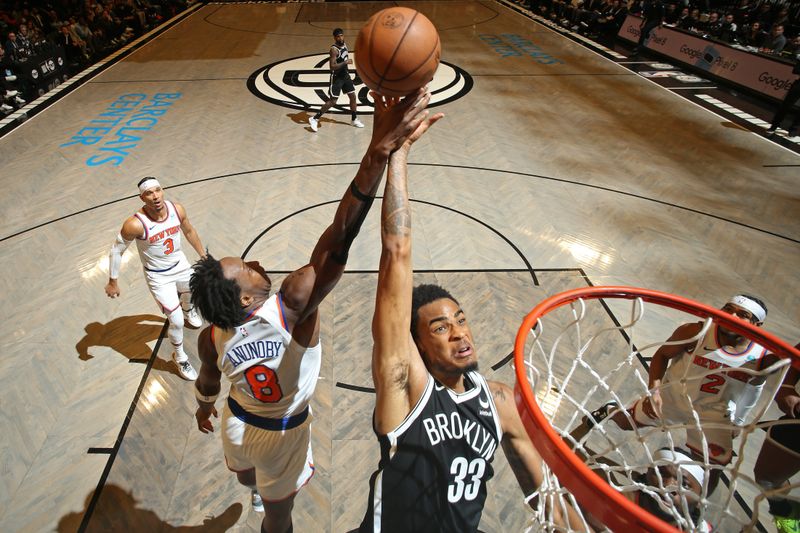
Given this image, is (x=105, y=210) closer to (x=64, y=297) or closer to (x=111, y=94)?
(x=64, y=297)

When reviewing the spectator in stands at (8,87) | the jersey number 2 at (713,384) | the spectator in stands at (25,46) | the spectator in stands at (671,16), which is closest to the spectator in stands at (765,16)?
the spectator in stands at (671,16)

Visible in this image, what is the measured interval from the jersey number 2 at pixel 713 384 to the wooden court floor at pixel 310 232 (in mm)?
1355

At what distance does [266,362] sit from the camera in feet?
7.15

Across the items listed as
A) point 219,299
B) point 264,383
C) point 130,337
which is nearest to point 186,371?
point 130,337

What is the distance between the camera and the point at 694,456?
2.90m

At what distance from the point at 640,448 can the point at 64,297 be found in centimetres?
528

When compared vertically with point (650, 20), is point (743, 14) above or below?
above

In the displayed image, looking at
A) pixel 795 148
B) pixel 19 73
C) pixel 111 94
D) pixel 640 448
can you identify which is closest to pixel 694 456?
pixel 640 448

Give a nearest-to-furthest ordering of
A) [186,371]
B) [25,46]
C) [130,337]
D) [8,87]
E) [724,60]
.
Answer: [186,371]
[130,337]
[8,87]
[25,46]
[724,60]

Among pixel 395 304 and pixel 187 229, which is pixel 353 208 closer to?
pixel 395 304

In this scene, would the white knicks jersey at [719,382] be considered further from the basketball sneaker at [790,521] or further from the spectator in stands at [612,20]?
the spectator in stands at [612,20]

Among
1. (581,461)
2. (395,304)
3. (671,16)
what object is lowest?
(581,461)

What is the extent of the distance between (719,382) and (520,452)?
1.63m

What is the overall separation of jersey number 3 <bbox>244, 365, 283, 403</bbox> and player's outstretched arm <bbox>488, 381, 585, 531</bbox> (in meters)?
1.01
